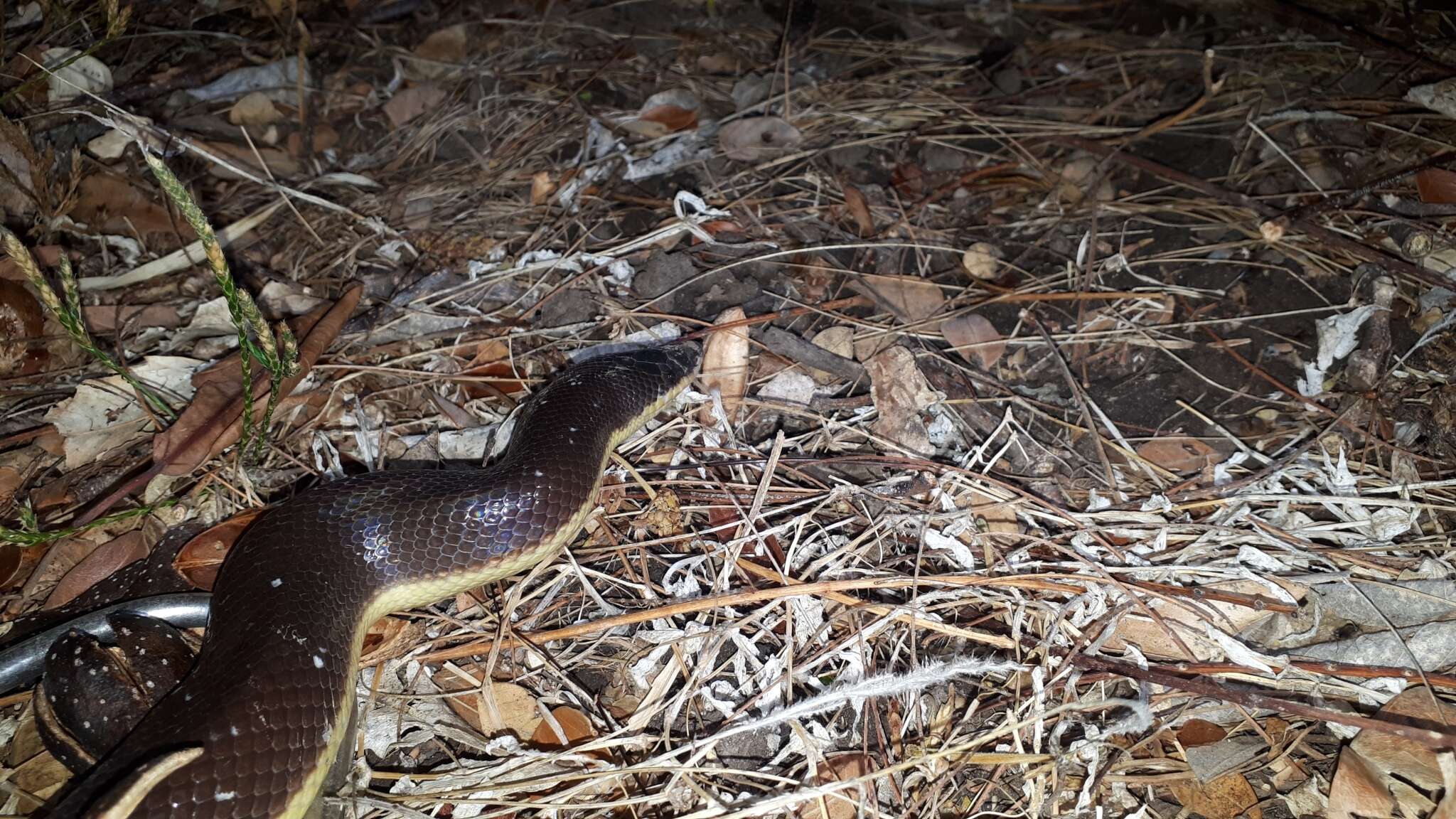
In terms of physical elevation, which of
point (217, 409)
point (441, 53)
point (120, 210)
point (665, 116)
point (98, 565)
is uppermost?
point (441, 53)

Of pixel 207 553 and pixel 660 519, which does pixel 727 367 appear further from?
pixel 207 553

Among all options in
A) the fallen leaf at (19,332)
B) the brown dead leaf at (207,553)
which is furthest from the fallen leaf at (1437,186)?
the fallen leaf at (19,332)

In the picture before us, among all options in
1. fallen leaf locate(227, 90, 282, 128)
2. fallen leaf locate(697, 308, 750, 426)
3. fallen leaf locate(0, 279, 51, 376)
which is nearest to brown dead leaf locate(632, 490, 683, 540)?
fallen leaf locate(697, 308, 750, 426)

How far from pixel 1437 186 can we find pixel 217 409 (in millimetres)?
6620

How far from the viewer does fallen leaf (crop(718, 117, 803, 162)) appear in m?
5.22

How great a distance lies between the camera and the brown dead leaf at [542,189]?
16.8 ft

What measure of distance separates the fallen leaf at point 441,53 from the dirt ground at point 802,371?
0.05m

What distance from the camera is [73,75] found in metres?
5.02

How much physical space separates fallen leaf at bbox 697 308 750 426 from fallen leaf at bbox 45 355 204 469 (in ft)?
8.66

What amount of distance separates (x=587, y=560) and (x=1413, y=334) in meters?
4.23

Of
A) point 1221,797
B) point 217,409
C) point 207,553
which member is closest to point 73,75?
point 217,409

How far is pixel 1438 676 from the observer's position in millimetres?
2881

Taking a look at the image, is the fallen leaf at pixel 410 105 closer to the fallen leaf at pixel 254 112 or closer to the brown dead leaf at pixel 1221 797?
the fallen leaf at pixel 254 112

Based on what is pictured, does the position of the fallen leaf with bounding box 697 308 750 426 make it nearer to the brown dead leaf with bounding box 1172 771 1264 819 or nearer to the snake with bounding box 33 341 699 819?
the snake with bounding box 33 341 699 819
